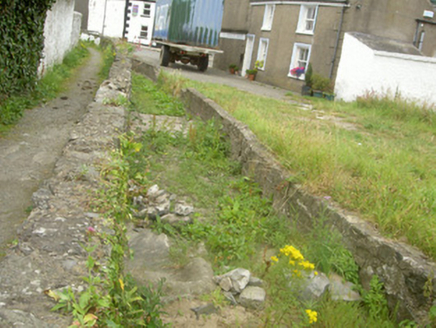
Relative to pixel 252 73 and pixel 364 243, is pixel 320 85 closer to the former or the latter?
pixel 252 73

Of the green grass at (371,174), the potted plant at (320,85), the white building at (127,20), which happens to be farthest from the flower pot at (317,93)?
the white building at (127,20)

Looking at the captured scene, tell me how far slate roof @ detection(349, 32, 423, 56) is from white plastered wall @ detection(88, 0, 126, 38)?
30.2 metres

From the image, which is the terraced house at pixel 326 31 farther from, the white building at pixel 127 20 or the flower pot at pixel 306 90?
the white building at pixel 127 20

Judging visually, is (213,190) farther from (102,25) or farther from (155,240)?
(102,25)

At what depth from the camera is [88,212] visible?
3.44 metres

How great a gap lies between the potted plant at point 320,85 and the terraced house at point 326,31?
63cm

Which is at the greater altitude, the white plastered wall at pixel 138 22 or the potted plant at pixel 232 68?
the white plastered wall at pixel 138 22

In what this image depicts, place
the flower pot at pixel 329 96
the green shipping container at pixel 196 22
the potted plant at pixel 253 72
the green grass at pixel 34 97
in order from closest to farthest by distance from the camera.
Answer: the green grass at pixel 34 97
the flower pot at pixel 329 96
the green shipping container at pixel 196 22
the potted plant at pixel 253 72

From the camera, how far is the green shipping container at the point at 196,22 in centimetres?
2194

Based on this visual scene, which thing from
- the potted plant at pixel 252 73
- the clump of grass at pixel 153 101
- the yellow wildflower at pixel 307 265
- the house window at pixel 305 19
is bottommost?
the yellow wildflower at pixel 307 265

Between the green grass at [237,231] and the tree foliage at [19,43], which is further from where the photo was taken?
the tree foliage at [19,43]

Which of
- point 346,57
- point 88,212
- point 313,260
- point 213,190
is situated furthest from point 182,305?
point 346,57

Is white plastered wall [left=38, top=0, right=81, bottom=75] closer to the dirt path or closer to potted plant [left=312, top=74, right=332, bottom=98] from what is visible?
the dirt path

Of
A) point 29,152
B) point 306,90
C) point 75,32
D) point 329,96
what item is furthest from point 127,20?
point 29,152
